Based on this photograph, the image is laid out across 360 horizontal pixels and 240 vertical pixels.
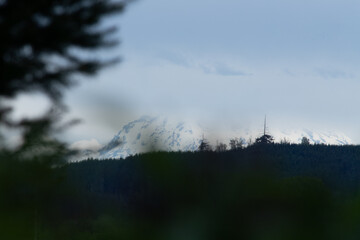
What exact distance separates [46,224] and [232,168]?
0.72 metres

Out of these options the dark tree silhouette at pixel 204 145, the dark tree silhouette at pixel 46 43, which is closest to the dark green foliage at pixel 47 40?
the dark tree silhouette at pixel 46 43

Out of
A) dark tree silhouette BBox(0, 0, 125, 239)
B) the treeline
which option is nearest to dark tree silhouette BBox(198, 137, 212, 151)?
the treeline

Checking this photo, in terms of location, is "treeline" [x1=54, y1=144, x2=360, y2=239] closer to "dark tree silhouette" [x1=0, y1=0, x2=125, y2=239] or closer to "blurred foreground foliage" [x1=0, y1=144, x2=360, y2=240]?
"blurred foreground foliage" [x1=0, y1=144, x2=360, y2=240]

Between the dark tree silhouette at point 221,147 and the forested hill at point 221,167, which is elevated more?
the dark tree silhouette at point 221,147

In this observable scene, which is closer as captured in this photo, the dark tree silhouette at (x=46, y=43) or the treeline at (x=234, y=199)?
the treeline at (x=234, y=199)

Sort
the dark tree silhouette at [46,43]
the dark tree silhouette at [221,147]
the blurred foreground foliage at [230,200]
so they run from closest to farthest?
1. the blurred foreground foliage at [230,200]
2. the dark tree silhouette at [221,147]
3. the dark tree silhouette at [46,43]

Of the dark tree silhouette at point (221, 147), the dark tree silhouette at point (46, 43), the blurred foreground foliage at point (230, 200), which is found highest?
the dark tree silhouette at point (46, 43)

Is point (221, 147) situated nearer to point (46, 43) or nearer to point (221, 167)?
point (221, 167)

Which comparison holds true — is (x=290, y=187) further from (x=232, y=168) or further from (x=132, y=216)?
(x=132, y=216)

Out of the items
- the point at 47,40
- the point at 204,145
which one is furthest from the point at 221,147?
the point at 47,40

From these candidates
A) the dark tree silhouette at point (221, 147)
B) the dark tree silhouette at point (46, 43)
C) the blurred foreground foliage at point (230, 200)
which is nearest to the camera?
the blurred foreground foliage at point (230, 200)

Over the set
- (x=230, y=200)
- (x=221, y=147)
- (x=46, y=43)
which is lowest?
(x=230, y=200)

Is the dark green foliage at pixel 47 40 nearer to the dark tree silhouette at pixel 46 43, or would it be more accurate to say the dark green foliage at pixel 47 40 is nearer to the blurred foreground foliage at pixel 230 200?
the dark tree silhouette at pixel 46 43

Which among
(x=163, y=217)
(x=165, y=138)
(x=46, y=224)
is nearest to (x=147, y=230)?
(x=163, y=217)
